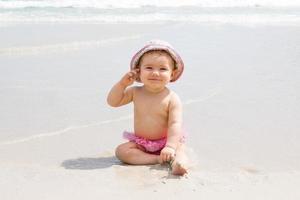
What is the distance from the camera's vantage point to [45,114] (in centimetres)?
436

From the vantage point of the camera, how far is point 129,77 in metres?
3.39

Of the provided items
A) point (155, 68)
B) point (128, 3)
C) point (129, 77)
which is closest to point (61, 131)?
point (129, 77)

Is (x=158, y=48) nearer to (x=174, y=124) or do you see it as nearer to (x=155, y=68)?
(x=155, y=68)

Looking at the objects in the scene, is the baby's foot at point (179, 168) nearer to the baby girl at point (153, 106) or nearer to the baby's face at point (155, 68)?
the baby girl at point (153, 106)

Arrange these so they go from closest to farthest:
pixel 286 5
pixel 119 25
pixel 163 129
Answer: pixel 163 129, pixel 119 25, pixel 286 5

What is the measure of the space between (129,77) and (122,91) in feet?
0.38

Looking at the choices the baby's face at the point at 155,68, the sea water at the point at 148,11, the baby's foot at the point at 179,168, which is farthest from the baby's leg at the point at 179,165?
the sea water at the point at 148,11

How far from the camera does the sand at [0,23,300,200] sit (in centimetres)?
279

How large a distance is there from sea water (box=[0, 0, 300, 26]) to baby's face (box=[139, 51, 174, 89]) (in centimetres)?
754

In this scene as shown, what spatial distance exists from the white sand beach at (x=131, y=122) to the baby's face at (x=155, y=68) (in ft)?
1.72

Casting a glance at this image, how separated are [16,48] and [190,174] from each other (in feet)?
15.7

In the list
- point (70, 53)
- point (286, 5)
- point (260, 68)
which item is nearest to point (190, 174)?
point (260, 68)

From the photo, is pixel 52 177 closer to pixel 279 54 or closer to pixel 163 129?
pixel 163 129

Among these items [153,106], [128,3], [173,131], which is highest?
[128,3]
